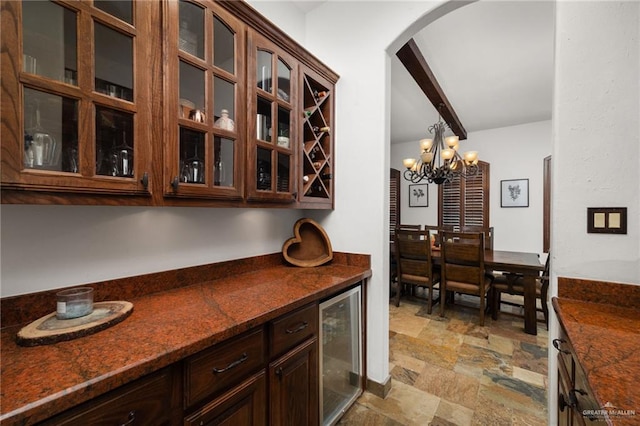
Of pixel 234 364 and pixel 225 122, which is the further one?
pixel 225 122

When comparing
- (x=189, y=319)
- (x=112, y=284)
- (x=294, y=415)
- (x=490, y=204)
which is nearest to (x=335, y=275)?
(x=294, y=415)

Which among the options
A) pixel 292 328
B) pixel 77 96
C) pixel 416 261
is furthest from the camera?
pixel 416 261

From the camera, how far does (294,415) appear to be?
4.08 feet

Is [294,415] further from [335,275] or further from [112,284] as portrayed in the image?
[112,284]

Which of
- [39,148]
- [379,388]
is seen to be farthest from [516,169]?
[39,148]

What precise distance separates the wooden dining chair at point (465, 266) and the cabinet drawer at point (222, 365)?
2505 mm

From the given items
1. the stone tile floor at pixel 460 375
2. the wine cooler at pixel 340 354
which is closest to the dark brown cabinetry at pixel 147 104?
the wine cooler at pixel 340 354

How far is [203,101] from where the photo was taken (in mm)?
1196

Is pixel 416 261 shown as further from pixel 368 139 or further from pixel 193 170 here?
pixel 193 170

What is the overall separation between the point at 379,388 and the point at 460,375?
2.41 feet

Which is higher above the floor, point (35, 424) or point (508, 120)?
point (508, 120)

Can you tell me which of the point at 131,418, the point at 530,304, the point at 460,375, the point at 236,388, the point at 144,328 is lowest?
the point at 460,375

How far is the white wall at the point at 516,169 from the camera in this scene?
454cm

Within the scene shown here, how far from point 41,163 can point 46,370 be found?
61cm
